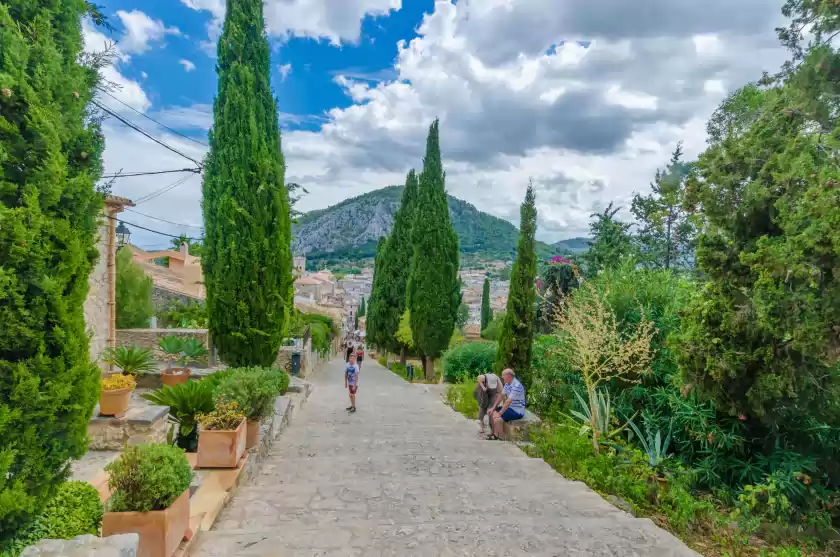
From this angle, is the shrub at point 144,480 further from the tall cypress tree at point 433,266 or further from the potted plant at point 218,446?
the tall cypress tree at point 433,266

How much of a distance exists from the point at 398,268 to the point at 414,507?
2348 centimetres

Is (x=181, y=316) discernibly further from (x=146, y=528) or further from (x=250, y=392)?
(x=146, y=528)

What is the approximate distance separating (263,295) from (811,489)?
8.06 metres

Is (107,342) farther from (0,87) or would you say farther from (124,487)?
(0,87)

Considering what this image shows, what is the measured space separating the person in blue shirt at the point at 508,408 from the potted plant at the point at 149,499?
19.4 ft

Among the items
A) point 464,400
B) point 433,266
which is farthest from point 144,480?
point 433,266

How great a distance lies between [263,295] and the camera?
893cm

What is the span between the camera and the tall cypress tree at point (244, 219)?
28.8 feet

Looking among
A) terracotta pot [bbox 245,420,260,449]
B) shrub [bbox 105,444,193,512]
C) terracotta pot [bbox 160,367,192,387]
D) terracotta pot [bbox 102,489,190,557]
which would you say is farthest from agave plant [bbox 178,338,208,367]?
terracotta pot [bbox 102,489,190,557]

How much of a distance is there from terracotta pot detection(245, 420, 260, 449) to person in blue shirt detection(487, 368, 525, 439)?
12.8 ft

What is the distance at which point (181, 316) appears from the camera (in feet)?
62.2

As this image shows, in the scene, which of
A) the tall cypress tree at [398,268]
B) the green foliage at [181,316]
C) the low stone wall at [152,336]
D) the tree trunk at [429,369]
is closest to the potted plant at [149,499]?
the low stone wall at [152,336]

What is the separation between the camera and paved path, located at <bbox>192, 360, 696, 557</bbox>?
3.70 meters

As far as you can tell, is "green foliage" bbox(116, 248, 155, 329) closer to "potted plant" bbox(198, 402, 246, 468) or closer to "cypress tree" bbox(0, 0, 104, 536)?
"potted plant" bbox(198, 402, 246, 468)
